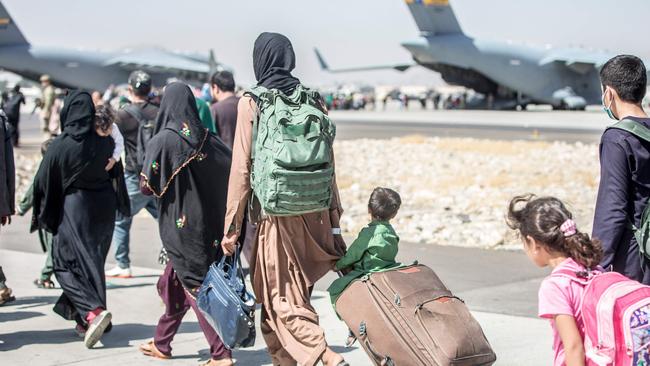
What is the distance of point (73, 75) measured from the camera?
56156 millimetres

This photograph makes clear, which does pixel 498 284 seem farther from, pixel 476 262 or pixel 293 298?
pixel 293 298

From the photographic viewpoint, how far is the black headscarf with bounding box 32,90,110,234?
6.50 m

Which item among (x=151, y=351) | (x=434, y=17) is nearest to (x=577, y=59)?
(x=434, y=17)

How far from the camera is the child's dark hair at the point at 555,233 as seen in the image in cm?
358

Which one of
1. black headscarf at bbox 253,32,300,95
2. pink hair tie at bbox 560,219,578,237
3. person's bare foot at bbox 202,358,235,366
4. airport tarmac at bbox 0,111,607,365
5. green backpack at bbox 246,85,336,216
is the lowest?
airport tarmac at bbox 0,111,607,365

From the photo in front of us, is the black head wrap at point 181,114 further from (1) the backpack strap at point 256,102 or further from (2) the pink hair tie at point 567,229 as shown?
(2) the pink hair tie at point 567,229

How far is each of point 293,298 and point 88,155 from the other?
2214 mm

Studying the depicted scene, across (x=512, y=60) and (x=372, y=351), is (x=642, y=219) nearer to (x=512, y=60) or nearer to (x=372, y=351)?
(x=372, y=351)

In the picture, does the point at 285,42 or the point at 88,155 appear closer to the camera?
the point at 285,42

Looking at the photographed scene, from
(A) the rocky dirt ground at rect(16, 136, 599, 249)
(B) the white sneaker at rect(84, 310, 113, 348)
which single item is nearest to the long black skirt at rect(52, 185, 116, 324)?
(B) the white sneaker at rect(84, 310, 113, 348)

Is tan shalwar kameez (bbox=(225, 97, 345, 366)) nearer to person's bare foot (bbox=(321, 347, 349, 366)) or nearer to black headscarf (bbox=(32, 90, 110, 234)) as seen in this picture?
person's bare foot (bbox=(321, 347, 349, 366))

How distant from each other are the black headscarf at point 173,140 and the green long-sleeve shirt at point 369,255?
51.6 inches

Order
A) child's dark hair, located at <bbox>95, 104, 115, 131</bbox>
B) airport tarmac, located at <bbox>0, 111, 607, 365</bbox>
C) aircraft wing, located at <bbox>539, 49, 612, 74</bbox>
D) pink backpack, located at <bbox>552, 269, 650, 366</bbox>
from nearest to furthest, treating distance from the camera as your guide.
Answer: pink backpack, located at <bbox>552, 269, 650, 366</bbox> < airport tarmac, located at <bbox>0, 111, 607, 365</bbox> < child's dark hair, located at <bbox>95, 104, 115, 131</bbox> < aircraft wing, located at <bbox>539, 49, 612, 74</bbox>

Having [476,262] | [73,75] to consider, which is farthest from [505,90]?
[476,262]
